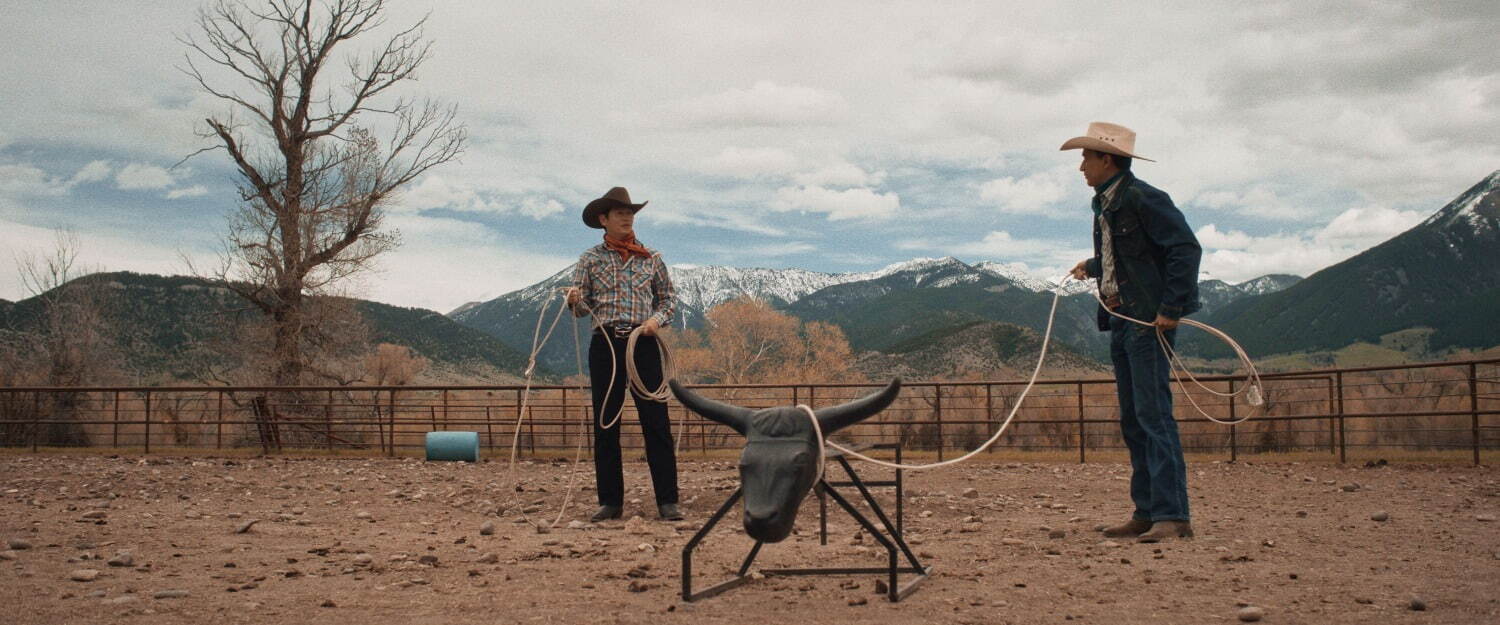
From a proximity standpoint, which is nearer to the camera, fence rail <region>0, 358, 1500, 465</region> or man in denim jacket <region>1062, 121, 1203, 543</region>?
man in denim jacket <region>1062, 121, 1203, 543</region>

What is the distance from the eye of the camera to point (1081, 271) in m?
5.23

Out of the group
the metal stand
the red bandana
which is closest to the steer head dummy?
the metal stand

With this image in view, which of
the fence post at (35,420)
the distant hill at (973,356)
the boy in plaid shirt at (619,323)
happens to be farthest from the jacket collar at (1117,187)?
the distant hill at (973,356)

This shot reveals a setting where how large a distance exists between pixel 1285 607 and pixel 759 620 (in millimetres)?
1969

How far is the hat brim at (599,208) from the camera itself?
6.03 metres

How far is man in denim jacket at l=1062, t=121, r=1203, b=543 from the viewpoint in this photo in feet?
15.4

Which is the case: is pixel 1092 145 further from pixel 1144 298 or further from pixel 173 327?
pixel 173 327

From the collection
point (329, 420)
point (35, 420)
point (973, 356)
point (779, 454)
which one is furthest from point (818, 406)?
point (973, 356)

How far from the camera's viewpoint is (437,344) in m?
106

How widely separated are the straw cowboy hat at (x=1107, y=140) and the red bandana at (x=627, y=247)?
8.69 feet

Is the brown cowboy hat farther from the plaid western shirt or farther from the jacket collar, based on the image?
the jacket collar

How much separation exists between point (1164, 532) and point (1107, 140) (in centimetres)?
204

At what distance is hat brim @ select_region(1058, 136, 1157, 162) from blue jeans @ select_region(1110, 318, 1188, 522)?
0.88 m

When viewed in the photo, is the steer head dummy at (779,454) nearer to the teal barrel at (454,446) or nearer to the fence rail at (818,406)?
the fence rail at (818,406)
